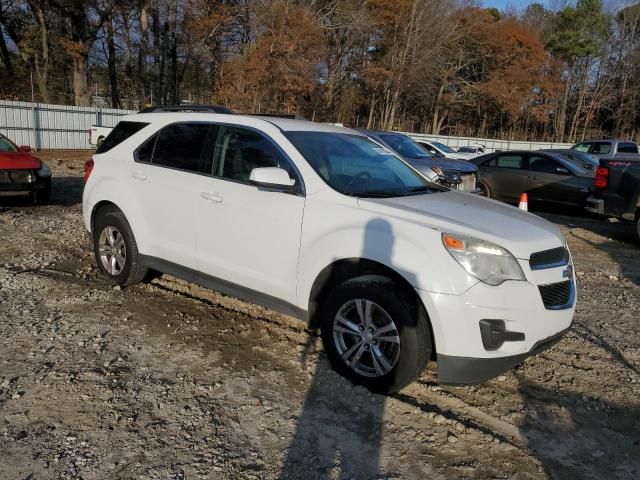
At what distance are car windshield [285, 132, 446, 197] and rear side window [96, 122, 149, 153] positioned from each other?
6.28ft

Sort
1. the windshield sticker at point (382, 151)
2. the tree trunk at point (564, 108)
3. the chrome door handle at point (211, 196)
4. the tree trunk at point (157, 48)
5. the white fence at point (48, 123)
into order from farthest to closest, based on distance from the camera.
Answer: the tree trunk at point (564, 108) → the tree trunk at point (157, 48) → the white fence at point (48, 123) → the windshield sticker at point (382, 151) → the chrome door handle at point (211, 196)

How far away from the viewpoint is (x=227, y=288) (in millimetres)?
Answer: 4480

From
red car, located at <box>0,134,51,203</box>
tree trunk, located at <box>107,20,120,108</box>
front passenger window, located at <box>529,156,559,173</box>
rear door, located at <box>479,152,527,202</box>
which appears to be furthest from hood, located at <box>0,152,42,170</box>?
tree trunk, located at <box>107,20,120,108</box>

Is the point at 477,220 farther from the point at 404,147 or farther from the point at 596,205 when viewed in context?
the point at 404,147

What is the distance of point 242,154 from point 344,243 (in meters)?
1.33

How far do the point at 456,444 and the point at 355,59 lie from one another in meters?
39.2

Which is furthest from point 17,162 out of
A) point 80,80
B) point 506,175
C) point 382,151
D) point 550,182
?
point 80,80

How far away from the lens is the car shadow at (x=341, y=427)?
2.93 metres

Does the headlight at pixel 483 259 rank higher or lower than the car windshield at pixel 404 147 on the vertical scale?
lower

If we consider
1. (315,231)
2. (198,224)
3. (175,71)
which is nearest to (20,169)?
(198,224)

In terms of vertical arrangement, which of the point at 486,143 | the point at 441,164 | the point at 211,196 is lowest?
the point at 211,196

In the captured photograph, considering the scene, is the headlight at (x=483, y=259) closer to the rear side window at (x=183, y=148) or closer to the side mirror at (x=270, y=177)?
the side mirror at (x=270, y=177)

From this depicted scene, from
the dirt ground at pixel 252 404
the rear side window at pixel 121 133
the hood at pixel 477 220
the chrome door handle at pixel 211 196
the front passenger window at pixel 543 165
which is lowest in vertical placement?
the dirt ground at pixel 252 404

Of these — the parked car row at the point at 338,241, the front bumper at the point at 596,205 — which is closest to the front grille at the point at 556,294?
the parked car row at the point at 338,241
